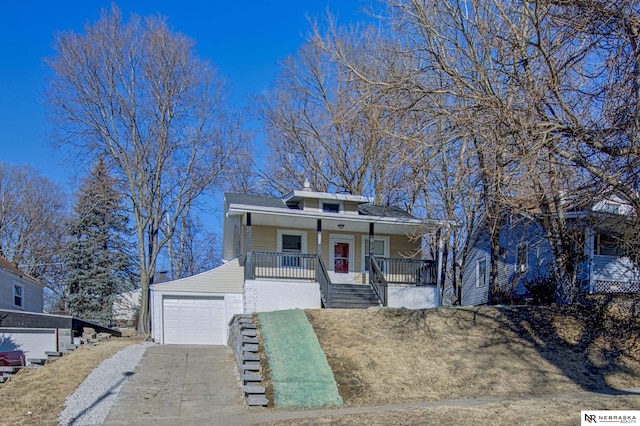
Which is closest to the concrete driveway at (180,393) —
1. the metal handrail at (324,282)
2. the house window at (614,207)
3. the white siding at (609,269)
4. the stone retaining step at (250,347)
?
the stone retaining step at (250,347)

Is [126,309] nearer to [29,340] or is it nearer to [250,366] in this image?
[29,340]

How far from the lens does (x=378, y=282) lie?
18172 millimetres

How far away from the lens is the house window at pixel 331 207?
1930 centimetres

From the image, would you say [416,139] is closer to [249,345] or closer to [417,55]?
[417,55]

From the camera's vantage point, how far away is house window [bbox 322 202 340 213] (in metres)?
19.3

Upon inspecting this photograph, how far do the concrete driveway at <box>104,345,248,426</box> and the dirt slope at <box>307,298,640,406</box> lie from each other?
221 centimetres

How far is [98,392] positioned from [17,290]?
16017mm

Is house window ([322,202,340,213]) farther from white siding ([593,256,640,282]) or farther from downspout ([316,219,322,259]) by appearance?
white siding ([593,256,640,282])

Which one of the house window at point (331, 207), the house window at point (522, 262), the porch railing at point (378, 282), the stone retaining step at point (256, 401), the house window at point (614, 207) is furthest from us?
the house window at point (522, 262)

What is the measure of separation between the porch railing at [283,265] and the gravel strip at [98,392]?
4975mm

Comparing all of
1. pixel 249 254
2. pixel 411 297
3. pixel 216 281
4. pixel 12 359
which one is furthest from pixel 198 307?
pixel 411 297

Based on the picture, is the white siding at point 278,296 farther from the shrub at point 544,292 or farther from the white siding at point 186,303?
the shrub at point 544,292

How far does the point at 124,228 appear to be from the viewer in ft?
98.4

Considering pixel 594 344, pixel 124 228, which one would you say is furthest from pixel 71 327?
pixel 594 344
